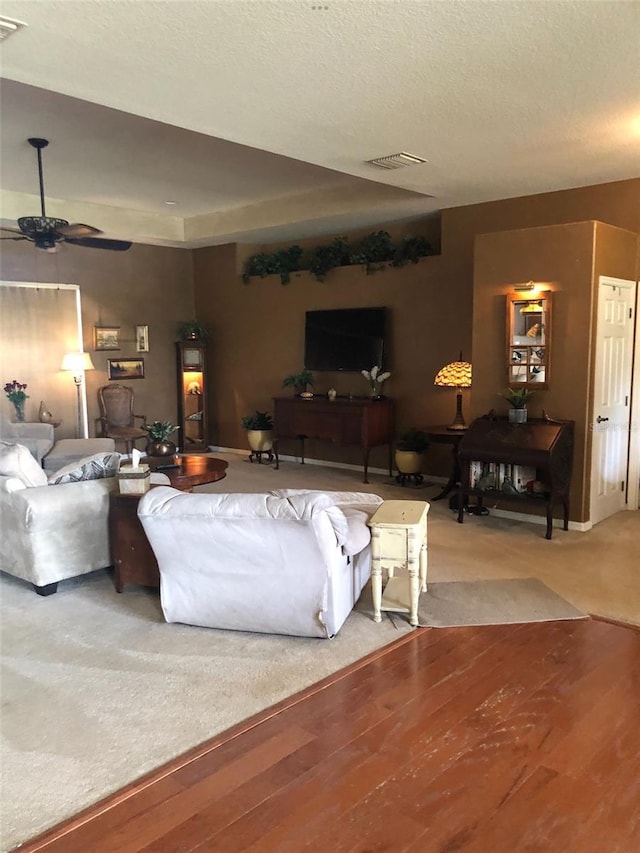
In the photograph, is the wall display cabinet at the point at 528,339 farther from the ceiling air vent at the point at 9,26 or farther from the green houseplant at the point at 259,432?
the ceiling air vent at the point at 9,26

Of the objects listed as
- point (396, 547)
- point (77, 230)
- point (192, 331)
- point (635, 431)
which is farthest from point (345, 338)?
point (396, 547)

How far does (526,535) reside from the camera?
5301 mm

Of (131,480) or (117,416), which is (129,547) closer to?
(131,480)

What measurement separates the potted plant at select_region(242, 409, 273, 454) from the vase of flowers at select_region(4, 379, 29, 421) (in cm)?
262

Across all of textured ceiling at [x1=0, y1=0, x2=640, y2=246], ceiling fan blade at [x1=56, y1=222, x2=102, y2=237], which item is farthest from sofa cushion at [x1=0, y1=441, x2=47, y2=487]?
textured ceiling at [x1=0, y1=0, x2=640, y2=246]

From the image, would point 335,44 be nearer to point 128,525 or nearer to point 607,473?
point 128,525

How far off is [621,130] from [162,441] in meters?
4.07

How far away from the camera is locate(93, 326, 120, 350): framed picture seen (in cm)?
859

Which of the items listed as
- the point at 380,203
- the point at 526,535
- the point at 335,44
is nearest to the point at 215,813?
the point at 335,44

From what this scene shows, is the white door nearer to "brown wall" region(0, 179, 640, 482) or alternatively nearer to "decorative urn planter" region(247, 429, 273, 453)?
"brown wall" region(0, 179, 640, 482)

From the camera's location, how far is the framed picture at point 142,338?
9.02 metres

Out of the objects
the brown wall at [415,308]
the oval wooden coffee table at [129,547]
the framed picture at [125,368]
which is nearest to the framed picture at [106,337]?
the framed picture at [125,368]

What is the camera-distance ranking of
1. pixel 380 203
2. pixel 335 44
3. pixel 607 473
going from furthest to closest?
1. pixel 380 203
2. pixel 607 473
3. pixel 335 44

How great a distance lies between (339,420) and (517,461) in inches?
104
